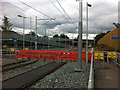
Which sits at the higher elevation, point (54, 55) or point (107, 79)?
point (54, 55)

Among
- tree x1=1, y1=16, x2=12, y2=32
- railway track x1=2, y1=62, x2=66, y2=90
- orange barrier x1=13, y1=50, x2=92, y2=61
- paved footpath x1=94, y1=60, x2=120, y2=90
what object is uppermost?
tree x1=1, y1=16, x2=12, y2=32

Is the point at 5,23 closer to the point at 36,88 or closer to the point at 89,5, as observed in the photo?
the point at 89,5

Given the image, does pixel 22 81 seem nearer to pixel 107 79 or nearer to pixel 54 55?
pixel 107 79

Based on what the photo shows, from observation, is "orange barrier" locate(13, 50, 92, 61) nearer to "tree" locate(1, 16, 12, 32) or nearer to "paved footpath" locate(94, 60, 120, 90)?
"paved footpath" locate(94, 60, 120, 90)

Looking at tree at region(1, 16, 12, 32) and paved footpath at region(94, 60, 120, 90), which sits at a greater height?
tree at region(1, 16, 12, 32)

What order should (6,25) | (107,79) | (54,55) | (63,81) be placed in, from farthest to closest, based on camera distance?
(6,25)
(54,55)
(107,79)
(63,81)

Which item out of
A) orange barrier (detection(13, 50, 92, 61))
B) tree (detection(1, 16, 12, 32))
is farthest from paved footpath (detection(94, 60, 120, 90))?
tree (detection(1, 16, 12, 32))

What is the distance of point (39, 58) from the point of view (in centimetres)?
1945

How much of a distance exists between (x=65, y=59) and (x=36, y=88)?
1154cm

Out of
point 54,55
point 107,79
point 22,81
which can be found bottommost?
point 22,81

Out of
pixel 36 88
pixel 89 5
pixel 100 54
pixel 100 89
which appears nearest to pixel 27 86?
pixel 36 88

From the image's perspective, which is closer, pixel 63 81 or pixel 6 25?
pixel 63 81

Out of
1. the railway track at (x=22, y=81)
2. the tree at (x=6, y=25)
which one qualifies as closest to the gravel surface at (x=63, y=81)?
the railway track at (x=22, y=81)

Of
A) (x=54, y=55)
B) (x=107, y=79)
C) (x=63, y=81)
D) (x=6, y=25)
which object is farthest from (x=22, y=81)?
(x=6, y=25)
